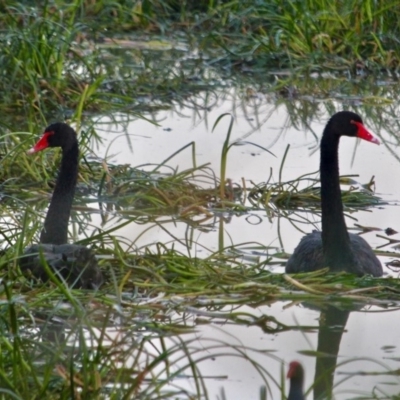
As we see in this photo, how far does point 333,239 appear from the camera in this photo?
6.38 meters

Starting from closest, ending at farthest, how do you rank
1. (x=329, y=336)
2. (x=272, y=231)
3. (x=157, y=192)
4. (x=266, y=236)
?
(x=329, y=336), (x=266, y=236), (x=272, y=231), (x=157, y=192)

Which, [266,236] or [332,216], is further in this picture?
[266,236]

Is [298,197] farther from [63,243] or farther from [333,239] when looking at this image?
[63,243]

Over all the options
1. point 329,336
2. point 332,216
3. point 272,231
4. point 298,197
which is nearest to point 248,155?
point 298,197

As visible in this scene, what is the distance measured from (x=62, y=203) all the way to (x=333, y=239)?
4.45 feet

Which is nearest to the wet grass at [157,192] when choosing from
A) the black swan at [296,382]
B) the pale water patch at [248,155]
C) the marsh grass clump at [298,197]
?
the marsh grass clump at [298,197]

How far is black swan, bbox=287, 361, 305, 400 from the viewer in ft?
13.0

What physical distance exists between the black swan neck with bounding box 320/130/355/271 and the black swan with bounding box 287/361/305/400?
7.69ft

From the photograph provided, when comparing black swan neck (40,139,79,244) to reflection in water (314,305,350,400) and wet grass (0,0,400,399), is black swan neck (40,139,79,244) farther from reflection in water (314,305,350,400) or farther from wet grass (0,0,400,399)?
reflection in water (314,305,350,400)

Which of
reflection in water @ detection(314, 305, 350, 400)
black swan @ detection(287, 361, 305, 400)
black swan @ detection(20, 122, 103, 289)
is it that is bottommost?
black swan @ detection(287, 361, 305, 400)

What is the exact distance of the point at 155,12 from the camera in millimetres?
14000

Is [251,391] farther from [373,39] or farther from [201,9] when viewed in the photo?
[201,9]

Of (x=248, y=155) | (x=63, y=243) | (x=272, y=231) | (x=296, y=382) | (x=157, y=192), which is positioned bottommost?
(x=296, y=382)

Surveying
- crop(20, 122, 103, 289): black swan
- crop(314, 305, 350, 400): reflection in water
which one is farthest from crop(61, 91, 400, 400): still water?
crop(20, 122, 103, 289): black swan
